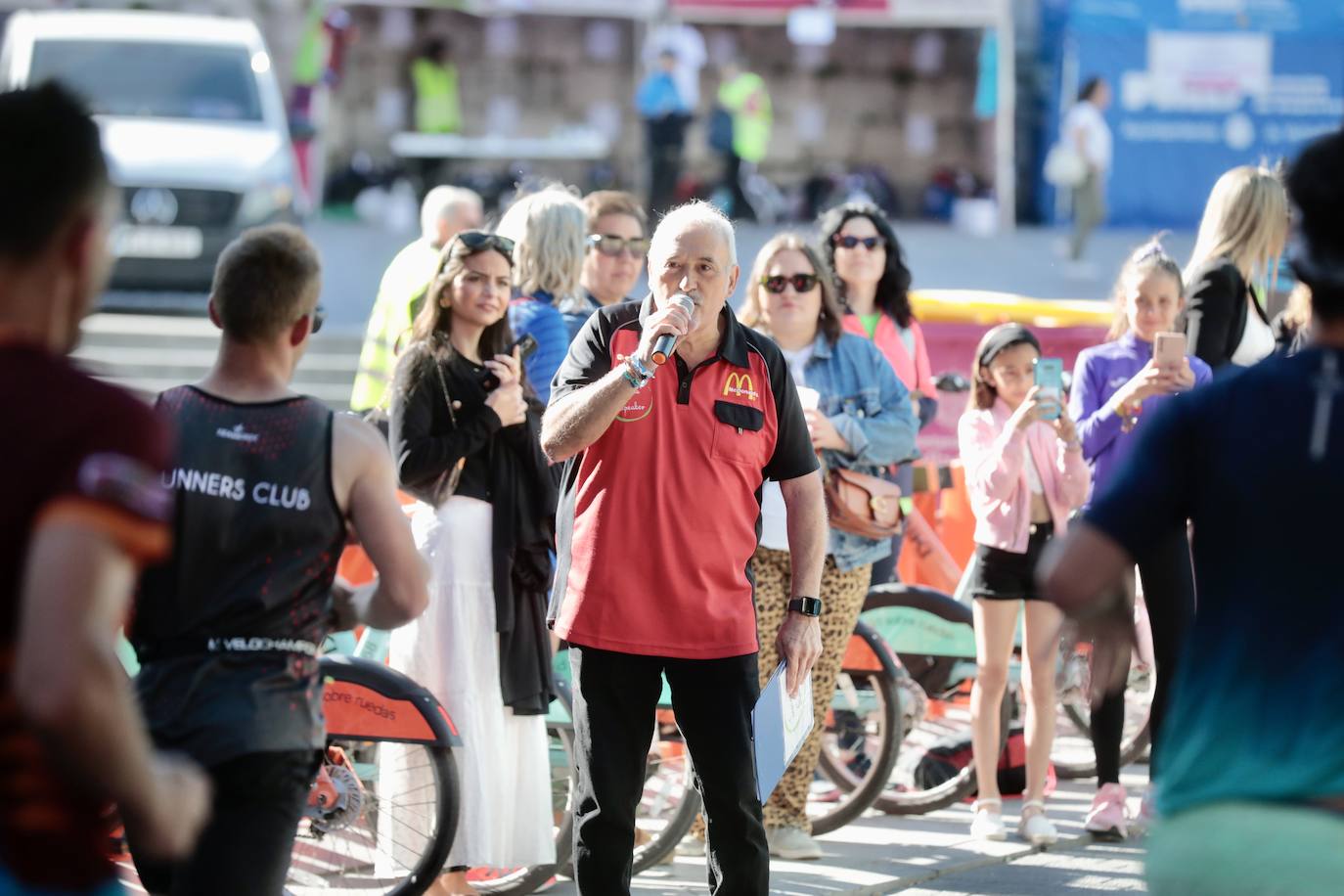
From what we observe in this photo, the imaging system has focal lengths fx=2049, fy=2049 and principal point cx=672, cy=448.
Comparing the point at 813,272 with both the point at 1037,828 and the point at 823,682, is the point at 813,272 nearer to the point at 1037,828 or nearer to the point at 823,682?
the point at 823,682

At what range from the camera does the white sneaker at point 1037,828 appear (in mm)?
6941

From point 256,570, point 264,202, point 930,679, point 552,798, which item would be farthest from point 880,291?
point 264,202

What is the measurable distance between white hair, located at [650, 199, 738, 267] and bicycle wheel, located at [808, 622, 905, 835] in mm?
2418

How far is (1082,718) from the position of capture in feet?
27.1

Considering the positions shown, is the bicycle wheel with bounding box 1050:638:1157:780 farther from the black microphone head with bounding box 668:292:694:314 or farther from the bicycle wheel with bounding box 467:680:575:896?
the black microphone head with bounding box 668:292:694:314

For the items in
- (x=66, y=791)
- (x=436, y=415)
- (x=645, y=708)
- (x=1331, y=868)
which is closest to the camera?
(x=66, y=791)

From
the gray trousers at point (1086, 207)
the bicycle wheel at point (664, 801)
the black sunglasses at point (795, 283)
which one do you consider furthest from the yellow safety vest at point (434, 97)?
the bicycle wheel at point (664, 801)

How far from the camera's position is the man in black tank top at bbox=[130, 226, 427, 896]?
142 inches

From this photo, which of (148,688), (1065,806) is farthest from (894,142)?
(148,688)

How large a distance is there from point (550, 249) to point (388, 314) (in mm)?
2000

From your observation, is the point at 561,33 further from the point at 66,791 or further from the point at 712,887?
the point at 66,791

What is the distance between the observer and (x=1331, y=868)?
8.66 ft

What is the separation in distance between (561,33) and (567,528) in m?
22.7

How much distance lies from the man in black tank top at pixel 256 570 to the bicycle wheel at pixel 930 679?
4.03 m
